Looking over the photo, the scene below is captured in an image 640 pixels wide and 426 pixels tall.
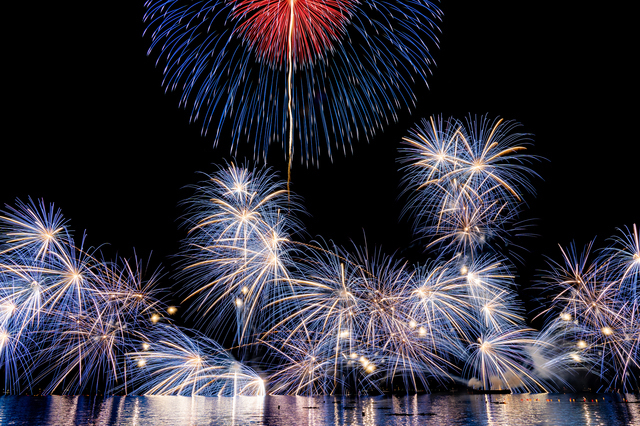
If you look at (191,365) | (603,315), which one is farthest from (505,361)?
(191,365)

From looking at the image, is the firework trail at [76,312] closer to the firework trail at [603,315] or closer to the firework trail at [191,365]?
the firework trail at [191,365]

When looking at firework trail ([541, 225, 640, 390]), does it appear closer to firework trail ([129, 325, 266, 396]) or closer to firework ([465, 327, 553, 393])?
firework ([465, 327, 553, 393])

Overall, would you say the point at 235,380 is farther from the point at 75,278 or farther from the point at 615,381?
the point at 615,381

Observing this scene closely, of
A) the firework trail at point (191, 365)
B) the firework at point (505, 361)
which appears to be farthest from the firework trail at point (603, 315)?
the firework trail at point (191, 365)

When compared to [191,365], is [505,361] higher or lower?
higher

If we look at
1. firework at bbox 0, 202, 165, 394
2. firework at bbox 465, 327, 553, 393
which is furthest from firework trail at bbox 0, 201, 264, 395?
firework at bbox 465, 327, 553, 393

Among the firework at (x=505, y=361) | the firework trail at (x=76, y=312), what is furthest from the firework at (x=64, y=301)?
the firework at (x=505, y=361)

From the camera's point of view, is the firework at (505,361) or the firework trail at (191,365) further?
the firework at (505,361)

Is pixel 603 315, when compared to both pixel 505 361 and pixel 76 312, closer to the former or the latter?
pixel 505 361

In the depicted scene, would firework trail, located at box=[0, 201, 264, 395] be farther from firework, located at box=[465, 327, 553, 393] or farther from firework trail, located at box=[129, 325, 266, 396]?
firework, located at box=[465, 327, 553, 393]

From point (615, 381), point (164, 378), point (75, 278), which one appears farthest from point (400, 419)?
point (615, 381)

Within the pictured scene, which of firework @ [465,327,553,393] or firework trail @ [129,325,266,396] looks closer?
firework trail @ [129,325,266,396]
